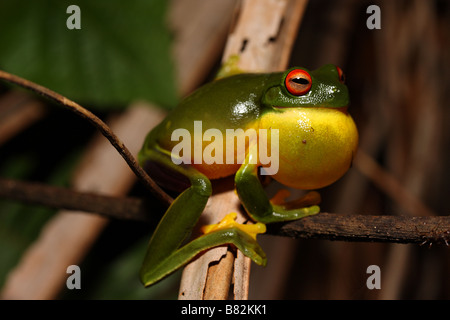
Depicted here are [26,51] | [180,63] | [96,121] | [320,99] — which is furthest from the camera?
[180,63]

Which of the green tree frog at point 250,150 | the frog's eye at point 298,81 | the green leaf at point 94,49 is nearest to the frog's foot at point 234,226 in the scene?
the green tree frog at point 250,150

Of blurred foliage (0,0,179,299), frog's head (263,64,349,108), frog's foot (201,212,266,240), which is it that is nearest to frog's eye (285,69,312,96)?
frog's head (263,64,349,108)

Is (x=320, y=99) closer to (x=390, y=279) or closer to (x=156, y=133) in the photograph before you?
(x=156, y=133)

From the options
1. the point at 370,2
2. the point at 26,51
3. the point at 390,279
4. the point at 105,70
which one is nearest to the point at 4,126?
the point at 26,51

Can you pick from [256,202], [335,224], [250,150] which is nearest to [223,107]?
[250,150]

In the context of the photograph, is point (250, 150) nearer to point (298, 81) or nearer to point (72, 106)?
point (298, 81)

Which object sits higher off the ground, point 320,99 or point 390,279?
point 320,99

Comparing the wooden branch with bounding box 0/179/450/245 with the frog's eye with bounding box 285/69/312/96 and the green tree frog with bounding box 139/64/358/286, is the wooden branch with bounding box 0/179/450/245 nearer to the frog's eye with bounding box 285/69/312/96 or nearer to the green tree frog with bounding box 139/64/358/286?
the green tree frog with bounding box 139/64/358/286

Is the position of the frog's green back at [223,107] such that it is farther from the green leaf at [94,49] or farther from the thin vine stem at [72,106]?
the green leaf at [94,49]
